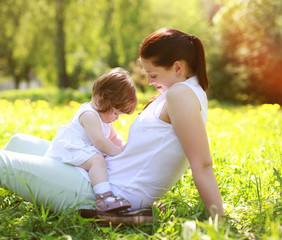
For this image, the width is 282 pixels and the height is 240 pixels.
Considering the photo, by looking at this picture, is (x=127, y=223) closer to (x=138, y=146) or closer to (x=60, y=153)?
(x=138, y=146)

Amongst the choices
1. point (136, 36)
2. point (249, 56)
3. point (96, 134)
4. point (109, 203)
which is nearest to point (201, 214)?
point (109, 203)

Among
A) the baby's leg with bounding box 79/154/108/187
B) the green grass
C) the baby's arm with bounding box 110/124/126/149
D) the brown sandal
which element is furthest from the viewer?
the baby's arm with bounding box 110/124/126/149

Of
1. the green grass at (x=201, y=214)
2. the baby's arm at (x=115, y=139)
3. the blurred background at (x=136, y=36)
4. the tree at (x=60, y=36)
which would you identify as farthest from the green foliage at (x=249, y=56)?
the baby's arm at (x=115, y=139)

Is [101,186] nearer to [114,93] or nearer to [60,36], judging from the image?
[114,93]

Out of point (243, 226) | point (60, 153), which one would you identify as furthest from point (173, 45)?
point (243, 226)

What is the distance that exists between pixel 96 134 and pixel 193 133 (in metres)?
0.65

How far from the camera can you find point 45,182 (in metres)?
1.83

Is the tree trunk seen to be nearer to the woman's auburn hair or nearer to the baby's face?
the baby's face

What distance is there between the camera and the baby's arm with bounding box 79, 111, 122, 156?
202 centimetres

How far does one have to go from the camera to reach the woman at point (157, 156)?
1751mm

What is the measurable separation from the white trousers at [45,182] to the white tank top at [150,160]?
0.19 m

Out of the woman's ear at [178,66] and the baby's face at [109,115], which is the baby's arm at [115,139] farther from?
the woman's ear at [178,66]

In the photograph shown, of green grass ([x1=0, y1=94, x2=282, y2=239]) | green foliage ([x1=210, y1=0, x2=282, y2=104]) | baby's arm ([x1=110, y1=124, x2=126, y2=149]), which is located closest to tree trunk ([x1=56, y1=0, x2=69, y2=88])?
green foliage ([x1=210, y1=0, x2=282, y2=104])

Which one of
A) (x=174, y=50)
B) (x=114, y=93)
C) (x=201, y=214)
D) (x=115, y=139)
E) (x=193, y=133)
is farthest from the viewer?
(x=115, y=139)
